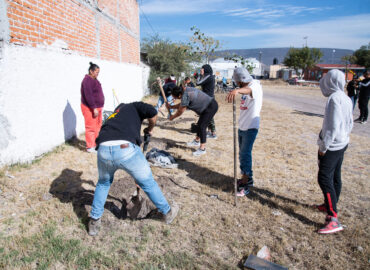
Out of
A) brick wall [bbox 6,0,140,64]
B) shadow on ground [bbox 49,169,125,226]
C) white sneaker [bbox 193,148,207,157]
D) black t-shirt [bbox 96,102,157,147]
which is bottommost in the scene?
shadow on ground [bbox 49,169,125,226]

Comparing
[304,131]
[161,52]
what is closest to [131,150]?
[304,131]

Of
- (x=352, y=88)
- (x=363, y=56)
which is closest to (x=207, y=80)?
(x=352, y=88)

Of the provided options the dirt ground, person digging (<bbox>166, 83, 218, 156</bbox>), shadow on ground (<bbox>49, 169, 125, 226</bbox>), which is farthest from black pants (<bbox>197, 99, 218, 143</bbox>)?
shadow on ground (<bbox>49, 169, 125, 226</bbox>)

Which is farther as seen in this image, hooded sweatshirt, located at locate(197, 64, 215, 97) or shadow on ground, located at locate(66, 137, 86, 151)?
hooded sweatshirt, located at locate(197, 64, 215, 97)

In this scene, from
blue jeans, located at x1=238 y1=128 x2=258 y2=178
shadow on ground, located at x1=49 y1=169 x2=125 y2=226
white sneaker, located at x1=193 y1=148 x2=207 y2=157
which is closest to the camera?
shadow on ground, located at x1=49 y1=169 x2=125 y2=226

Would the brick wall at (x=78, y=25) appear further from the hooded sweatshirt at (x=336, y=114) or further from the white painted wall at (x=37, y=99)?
the hooded sweatshirt at (x=336, y=114)

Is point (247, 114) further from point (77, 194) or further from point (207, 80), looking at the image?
point (207, 80)

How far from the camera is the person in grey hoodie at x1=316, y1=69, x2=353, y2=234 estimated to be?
2.72 m

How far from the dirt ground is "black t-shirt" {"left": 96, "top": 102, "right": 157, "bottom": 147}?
117 centimetres

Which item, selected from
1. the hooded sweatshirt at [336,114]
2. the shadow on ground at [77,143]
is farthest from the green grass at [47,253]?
the shadow on ground at [77,143]

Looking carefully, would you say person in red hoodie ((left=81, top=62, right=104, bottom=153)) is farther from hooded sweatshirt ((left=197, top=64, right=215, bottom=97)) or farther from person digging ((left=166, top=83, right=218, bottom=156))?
hooded sweatshirt ((left=197, top=64, right=215, bottom=97))

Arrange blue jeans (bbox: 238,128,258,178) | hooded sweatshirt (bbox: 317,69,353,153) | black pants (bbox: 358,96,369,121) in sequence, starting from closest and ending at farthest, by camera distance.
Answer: hooded sweatshirt (bbox: 317,69,353,153) < blue jeans (bbox: 238,128,258,178) < black pants (bbox: 358,96,369,121)

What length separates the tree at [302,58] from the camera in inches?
2450

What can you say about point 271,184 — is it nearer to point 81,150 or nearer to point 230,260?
point 230,260
